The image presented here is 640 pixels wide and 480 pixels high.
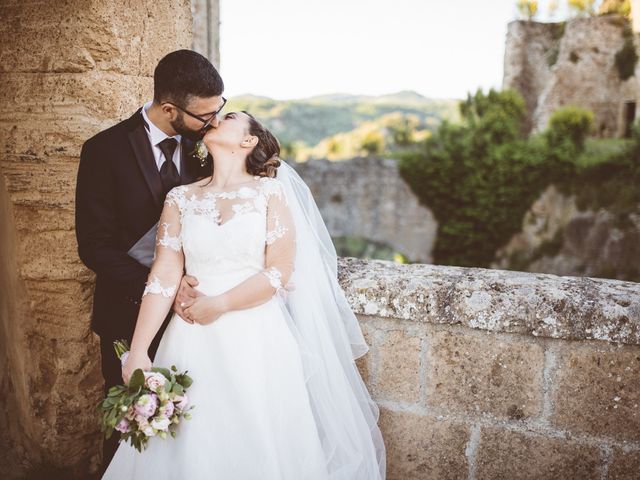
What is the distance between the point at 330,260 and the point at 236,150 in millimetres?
613

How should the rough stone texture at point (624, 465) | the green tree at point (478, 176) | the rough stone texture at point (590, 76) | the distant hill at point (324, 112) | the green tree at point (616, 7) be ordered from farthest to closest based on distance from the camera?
the distant hill at point (324, 112) < the rough stone texture at point (590, 76) < the green tree at point (616, 7) < the green tree at point (478, 176) < the rough stone texture at point (624, 465)

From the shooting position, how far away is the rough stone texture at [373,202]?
Result: 59.9 ft

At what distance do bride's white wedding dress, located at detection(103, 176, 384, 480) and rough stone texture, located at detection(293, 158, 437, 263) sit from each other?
53.7ft

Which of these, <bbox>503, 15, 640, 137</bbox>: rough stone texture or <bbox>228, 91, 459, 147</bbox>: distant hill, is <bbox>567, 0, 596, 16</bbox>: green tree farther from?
<bbox>228, 91, 459, 147</bbox>: distant hill

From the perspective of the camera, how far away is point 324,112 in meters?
70.8

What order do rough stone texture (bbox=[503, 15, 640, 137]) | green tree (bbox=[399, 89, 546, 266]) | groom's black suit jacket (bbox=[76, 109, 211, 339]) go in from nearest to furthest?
groom's black suit jacket (bbox=[76, 109, 211, 339]) < green tree (bbox=[399, 89, 546, 266]) < rough stone texture (bbox=[503, 15, 640, 137])

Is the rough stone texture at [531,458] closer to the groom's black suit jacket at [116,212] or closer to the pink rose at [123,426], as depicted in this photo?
the pink rose at [123,426]

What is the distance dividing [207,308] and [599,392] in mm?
1521

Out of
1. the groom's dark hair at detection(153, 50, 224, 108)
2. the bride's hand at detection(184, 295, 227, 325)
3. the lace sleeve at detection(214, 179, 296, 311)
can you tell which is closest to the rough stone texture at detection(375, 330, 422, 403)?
the lace sleeve at detection(214, 179, 296, 311)

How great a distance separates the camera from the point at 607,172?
49.4 ft

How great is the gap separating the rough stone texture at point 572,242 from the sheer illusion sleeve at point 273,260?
48.9 feet

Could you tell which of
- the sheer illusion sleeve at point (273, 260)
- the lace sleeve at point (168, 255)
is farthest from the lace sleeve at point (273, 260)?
the lace sleeve at point (168, 255)

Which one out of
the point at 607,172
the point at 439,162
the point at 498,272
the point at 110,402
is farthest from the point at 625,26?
the point at 110,402

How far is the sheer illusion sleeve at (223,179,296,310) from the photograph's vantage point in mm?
1903
